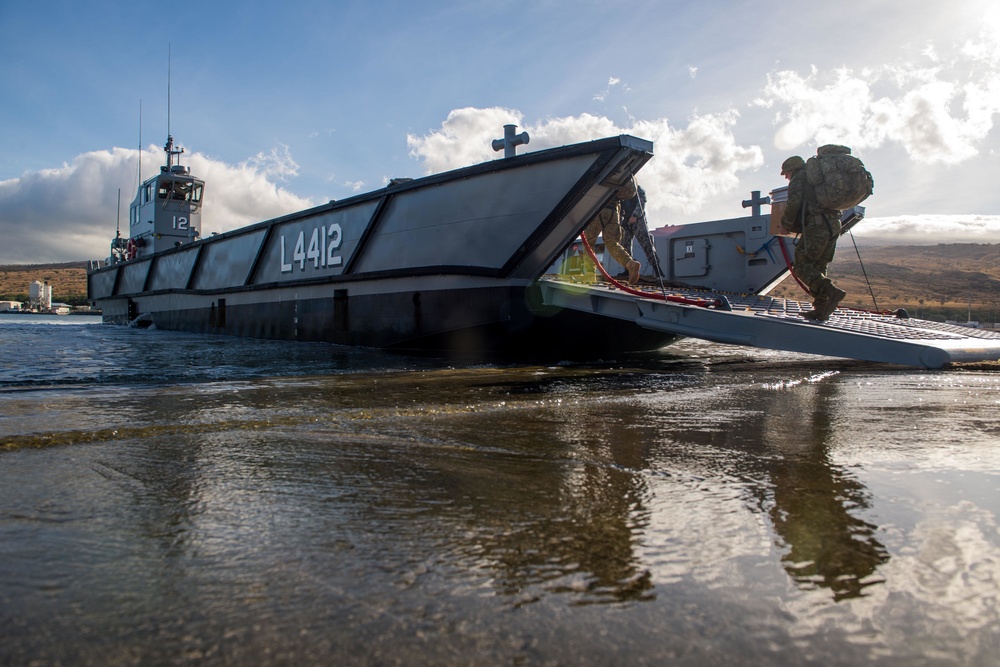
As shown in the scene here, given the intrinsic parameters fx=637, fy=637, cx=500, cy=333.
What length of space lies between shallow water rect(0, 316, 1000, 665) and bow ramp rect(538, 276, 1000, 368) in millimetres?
1943

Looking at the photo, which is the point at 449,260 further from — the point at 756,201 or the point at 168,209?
the point at 168,209

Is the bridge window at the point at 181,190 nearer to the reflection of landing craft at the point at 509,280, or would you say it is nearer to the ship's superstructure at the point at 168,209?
the ship's superstructure at the point at 168,209

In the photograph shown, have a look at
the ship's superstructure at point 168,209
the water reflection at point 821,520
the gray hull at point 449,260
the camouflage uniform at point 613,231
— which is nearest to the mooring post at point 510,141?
the gray hull at point 449,260

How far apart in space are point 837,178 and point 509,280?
379 centimetres

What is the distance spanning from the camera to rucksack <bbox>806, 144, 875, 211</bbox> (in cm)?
610

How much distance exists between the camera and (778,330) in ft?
18.7

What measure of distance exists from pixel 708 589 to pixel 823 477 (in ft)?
3.33

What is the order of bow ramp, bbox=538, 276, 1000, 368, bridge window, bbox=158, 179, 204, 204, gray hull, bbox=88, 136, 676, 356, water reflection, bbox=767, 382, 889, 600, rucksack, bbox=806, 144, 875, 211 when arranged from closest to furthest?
water reflection, bbox=767, 382, 889, 600, bow ramp, bbox=538, 276, 1000, 368, rucksack, bbox=806, 144, 875, 211, gray hull, bbox=88, 136, 676, 356, bridge window, bbox=158, 179, 204, 204

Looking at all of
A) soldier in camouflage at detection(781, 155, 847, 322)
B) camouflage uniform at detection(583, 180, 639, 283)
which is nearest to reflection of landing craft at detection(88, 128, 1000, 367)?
soldier in camouflage at detection(781, 155, 847, 322)

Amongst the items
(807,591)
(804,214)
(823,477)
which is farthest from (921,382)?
(807,591)

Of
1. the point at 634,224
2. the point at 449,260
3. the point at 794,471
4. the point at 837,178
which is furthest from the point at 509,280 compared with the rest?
the point at 794,471

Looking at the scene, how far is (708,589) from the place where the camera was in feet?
3.73

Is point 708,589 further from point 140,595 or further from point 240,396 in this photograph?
point 240,396

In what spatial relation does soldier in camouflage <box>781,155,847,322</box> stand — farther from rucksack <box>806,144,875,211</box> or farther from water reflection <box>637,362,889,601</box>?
water reflection <box>637,362,889,601</box>
